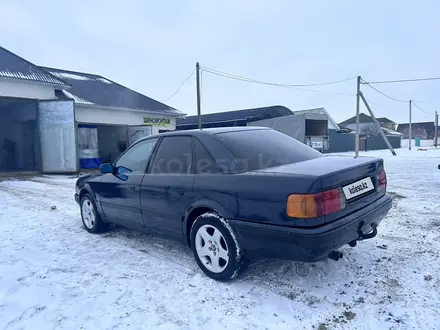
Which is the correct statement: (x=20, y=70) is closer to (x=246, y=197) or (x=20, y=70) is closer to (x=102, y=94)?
(x=102, y=94)

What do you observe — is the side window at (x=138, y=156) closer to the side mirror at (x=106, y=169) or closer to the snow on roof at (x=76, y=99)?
the side mirror at (x=106, y=169)

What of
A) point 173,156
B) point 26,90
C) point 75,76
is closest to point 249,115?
point 75,76

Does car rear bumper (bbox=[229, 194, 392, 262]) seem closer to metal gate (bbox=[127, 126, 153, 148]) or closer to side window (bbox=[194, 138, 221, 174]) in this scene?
side window (bbox=[194, 138, 221, 174])

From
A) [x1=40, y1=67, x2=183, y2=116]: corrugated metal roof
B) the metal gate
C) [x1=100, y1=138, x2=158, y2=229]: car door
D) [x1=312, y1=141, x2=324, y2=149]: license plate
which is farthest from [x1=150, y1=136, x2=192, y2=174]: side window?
the metal gate

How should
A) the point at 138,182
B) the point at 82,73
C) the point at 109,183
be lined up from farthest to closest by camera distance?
the point at 82,73 < the point at 109,183 < the point at 138,182

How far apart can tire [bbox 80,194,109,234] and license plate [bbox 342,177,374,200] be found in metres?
3.55

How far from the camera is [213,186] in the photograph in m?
3.00

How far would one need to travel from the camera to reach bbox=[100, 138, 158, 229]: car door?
3.95 meters

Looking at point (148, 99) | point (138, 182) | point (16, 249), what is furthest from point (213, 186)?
point (148, 99)

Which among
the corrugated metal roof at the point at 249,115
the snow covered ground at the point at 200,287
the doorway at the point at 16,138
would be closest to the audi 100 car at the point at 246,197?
the snow covered ground at the point at 200,287

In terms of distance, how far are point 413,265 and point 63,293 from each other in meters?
3.47

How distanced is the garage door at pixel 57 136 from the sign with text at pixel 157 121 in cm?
601

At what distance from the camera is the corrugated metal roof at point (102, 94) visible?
16.2m

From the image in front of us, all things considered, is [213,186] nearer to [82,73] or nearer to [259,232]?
[259,232]
